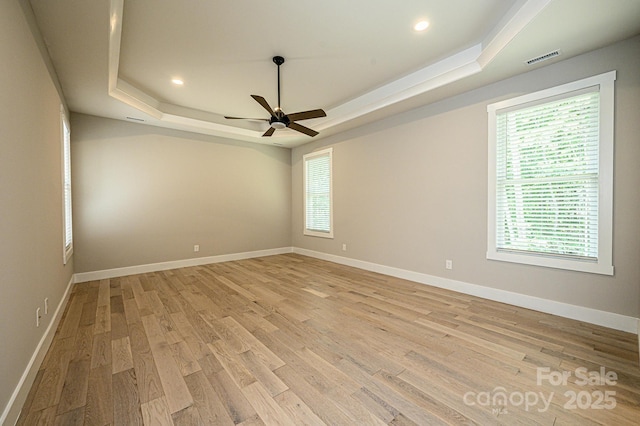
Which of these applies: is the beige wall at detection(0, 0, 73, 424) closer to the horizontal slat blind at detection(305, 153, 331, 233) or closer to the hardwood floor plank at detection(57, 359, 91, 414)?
the hardwood floor plank at detection(57, 359, 91, 414)

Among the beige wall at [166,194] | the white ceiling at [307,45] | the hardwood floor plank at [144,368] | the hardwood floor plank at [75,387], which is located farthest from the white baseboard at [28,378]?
the white ceiling at [307,45]

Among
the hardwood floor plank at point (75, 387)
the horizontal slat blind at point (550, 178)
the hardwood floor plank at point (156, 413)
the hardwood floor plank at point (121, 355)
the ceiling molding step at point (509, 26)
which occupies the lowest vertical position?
the hardwood floor plank at point (75, 387)

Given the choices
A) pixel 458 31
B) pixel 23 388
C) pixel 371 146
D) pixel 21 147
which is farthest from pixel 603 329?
pixel 21 147

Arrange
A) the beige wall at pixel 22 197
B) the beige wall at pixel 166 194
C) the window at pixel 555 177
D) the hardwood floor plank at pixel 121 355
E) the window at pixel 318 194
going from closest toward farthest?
1. the beige wall at pixel 22 197
2. the hardwood floor plank at pixel 121 355
3. the window at pixel 555 177
4. the beige wall at pixel 166 194
5. the window at pixel 318 194

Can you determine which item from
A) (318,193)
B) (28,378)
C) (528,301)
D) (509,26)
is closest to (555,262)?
(528,301)

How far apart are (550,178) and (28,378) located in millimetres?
4878

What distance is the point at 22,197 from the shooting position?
1.86m

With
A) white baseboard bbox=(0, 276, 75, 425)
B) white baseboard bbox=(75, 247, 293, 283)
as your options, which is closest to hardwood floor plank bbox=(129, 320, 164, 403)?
white baseboard bbox=(0, 276, 75, 425)

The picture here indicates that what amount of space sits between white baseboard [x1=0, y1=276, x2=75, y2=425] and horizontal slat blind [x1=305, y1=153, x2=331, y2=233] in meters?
4.42

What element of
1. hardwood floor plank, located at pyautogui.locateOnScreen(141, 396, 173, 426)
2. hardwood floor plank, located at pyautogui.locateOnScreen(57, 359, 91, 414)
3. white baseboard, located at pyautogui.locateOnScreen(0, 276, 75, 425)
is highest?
white baseboard, located at pyautogui.locateOnScreen(0, 276, 75, 425)

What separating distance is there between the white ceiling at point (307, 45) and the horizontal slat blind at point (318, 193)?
1.80m

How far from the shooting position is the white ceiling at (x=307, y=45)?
225 cm

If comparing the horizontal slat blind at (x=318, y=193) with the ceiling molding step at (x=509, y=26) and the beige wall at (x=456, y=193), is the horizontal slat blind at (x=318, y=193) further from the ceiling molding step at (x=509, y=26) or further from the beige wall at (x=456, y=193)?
the ceiling molding step at (x=509, y=26)

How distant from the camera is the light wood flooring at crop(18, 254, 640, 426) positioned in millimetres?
1550
